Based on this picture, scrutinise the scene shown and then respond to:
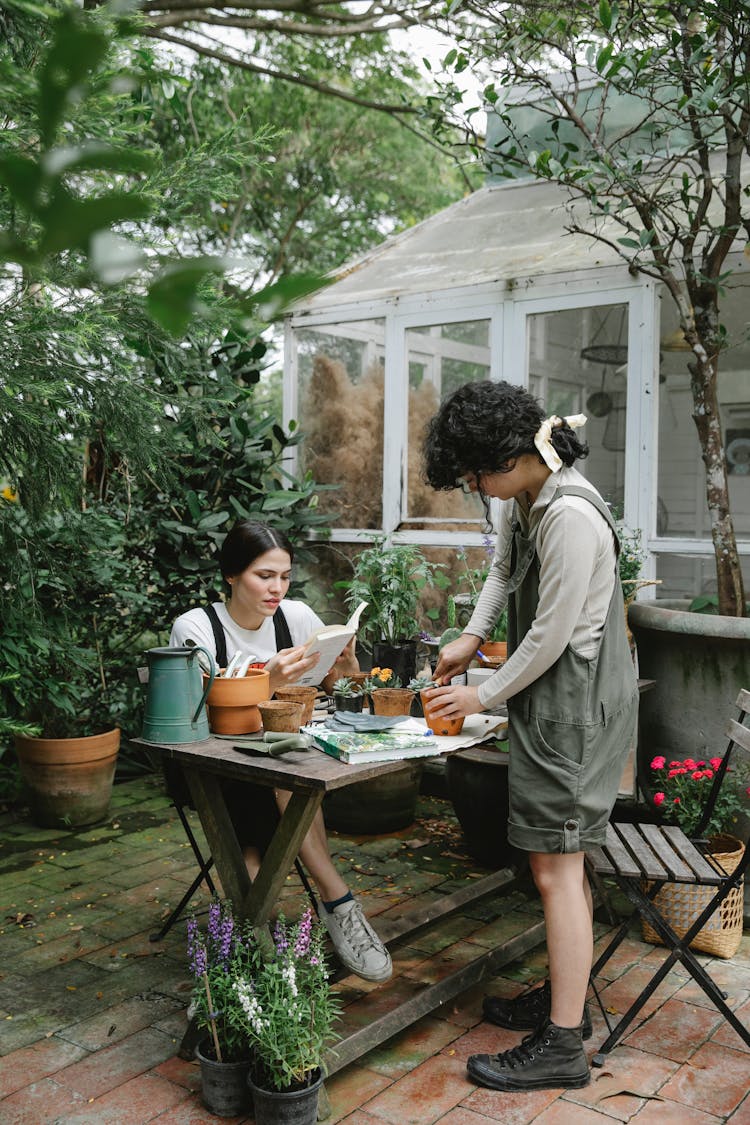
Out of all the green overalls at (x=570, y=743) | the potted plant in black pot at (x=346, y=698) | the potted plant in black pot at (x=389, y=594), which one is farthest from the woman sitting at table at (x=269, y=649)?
the potted plant in black pot at (x=389, y=594)

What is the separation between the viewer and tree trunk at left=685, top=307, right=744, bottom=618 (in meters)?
3.96

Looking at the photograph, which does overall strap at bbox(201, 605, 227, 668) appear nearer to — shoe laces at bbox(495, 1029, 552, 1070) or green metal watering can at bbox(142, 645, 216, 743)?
green metal watering can at bbox(142, 645, 216, 743)

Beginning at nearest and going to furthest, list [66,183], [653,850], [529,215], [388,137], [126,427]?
[66,183] → [653,850] → [126,427] → [529,215] → [388,137]

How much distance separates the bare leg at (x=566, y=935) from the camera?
2.48m

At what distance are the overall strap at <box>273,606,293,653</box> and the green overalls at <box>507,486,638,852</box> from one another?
95 centimetres

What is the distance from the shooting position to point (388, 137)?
1180 centimetres

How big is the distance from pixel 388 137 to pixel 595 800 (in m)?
10.9

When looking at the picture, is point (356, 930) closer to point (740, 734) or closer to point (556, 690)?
point (556, 690)

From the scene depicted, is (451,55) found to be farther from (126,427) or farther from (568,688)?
(568,688)

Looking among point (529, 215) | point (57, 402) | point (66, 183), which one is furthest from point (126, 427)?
point (529, 215)

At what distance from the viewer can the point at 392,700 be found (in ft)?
9.27

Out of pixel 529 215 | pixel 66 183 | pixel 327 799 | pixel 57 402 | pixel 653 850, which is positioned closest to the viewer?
pixel 66 183

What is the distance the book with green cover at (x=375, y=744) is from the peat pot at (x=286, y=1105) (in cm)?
74

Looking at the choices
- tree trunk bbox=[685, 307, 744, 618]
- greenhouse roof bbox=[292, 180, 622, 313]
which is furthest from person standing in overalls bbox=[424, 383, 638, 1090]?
greenhouse roof bbox=[292, 180, 622, 313]
